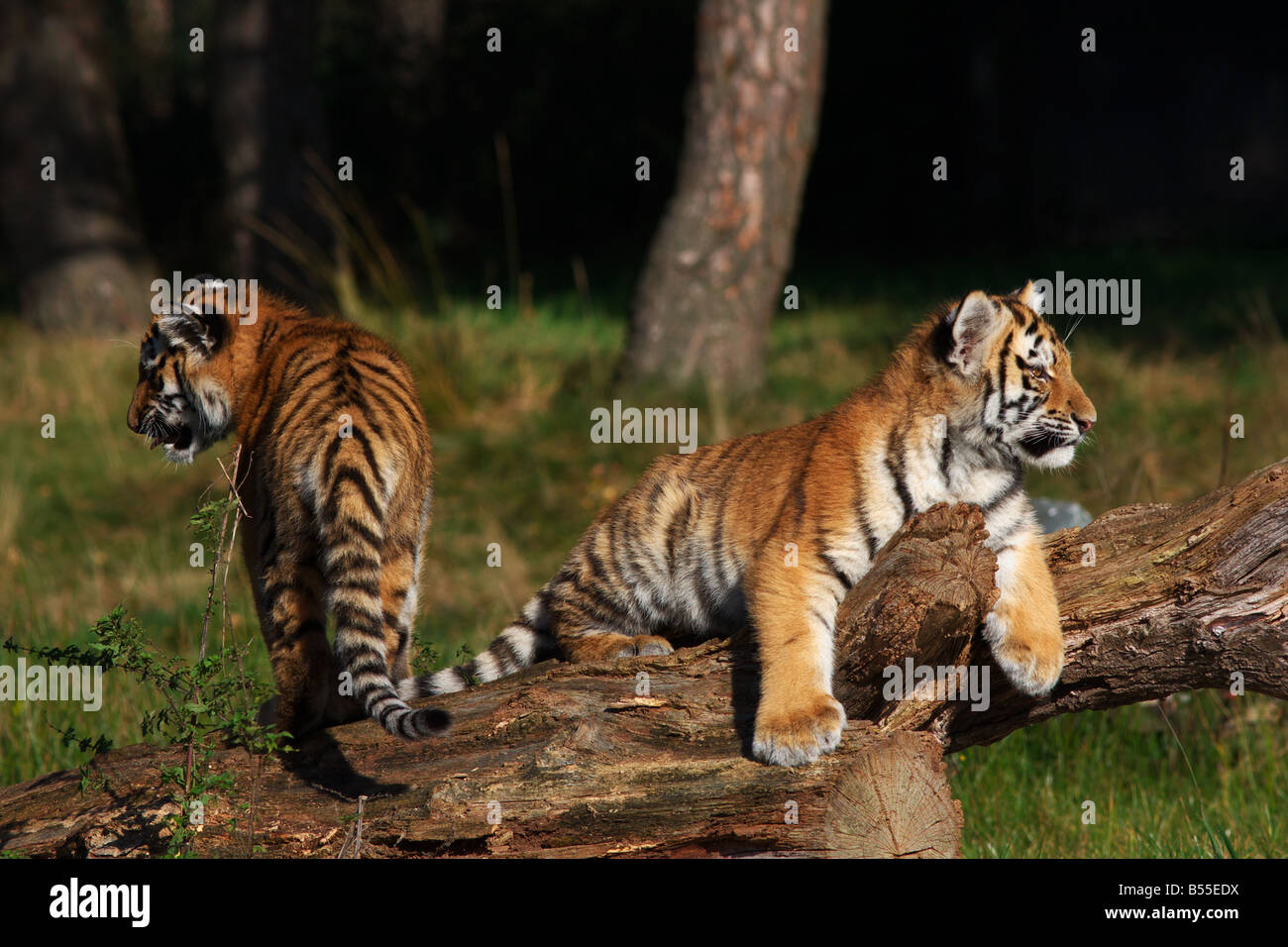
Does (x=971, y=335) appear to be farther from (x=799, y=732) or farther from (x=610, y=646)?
(x=610, y=646)

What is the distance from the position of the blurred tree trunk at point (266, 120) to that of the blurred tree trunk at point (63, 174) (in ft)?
3.68

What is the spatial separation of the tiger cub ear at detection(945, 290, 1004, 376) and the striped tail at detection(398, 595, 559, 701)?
1849 millimetres

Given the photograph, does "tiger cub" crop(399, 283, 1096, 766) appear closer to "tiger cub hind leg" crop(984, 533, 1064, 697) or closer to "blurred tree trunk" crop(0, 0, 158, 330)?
"tiger cub hind leg" crop(984, 533, 1064, 697)

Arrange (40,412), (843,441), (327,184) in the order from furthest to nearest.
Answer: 1. (327,184)
2. (40,412)
3. (843,441)

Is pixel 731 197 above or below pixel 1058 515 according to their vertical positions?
above

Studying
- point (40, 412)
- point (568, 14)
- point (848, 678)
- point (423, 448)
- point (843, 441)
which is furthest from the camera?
point (568, 14)

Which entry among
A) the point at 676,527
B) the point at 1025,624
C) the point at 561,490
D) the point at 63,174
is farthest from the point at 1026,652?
the point at 63,174

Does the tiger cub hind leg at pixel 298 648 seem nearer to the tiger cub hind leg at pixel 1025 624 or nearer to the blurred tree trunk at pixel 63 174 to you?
the tiger cub hind leg at pixel 1025 624

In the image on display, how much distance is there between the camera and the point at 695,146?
9422mm

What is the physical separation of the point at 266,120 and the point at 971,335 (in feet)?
34.9

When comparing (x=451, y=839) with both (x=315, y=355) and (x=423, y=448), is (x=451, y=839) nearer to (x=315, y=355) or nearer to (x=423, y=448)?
(x=423, y=448)

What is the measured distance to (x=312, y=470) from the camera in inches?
159

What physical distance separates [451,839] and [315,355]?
192cm
